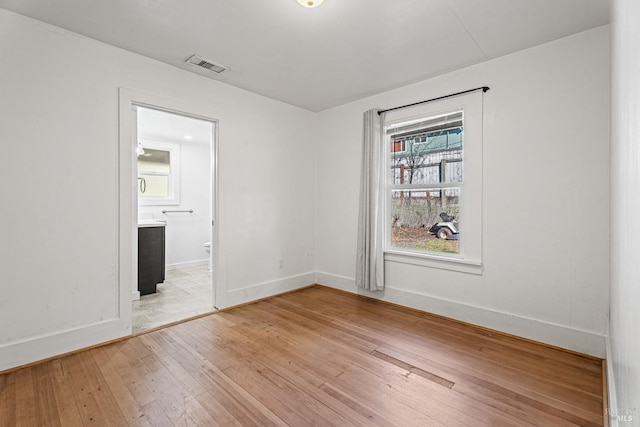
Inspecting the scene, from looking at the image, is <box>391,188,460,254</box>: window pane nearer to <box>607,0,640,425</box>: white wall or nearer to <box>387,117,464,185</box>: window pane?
<box>387,117,464,185</box>: window pane

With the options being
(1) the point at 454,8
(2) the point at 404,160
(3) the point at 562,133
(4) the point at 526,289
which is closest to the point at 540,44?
(3) the point at 562,133

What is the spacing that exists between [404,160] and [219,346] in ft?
9.45

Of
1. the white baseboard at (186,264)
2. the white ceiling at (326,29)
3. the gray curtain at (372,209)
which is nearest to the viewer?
the white ceiling at (326,29)

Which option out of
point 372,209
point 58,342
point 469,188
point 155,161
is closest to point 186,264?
point 155,161

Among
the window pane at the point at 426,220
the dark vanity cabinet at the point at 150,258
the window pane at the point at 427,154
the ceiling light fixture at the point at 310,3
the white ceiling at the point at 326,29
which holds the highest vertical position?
the white ceiling at the point at 326,29

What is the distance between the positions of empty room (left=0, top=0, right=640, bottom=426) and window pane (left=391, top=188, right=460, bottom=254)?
0.07ft

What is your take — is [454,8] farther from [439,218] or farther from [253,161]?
[253,161]

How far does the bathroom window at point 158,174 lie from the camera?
543 centimetres

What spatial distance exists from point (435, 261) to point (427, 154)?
1.25m

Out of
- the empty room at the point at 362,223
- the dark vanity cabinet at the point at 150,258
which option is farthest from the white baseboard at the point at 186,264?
the empty room at the point at 362,223

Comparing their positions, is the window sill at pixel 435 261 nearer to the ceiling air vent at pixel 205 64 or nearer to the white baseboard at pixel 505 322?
the white baseboard at pixel 505 322

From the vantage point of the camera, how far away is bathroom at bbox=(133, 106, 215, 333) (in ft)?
15.3

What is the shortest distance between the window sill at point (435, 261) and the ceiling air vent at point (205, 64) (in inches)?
111

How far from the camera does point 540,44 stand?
2.58 metres
